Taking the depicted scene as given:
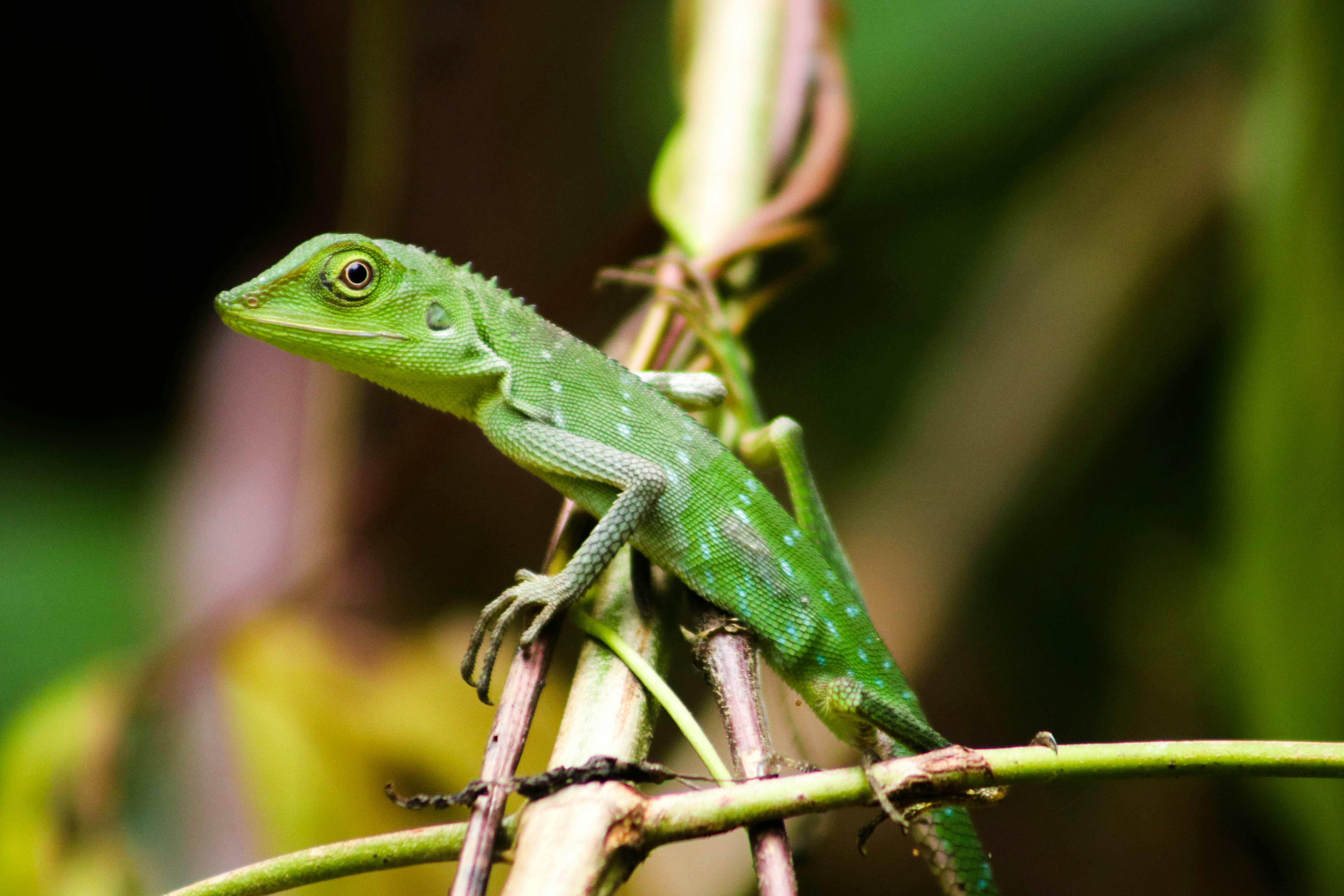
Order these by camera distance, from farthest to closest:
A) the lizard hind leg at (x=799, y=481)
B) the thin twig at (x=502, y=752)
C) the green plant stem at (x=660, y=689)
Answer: the lizard hind leg at (x=799, y=481), the green plant stem at (x=660, y=689), the thin twig at (x=502, y=752)

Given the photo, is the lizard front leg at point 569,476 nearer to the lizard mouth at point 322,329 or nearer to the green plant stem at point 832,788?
the lizard mouth at point 322,329

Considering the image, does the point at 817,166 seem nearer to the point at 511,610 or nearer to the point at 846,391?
the point at 511,610

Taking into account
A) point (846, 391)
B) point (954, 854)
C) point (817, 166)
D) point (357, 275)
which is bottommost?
point (954, 854)

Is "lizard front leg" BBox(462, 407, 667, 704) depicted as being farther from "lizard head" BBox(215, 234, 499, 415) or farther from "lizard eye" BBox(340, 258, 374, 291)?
"lizard eye" BBox(340, 258, 374, 291)

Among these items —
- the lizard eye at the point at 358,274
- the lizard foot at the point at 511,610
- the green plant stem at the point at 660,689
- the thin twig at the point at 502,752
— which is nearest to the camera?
the thin twig at the point at 502,752


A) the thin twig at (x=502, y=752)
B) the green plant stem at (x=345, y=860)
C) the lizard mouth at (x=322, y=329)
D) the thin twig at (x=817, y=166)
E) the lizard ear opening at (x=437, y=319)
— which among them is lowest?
the green plant stem at (x=345, y=860)

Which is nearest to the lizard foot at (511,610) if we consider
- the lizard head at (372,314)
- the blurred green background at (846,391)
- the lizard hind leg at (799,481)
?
the lizard head at (372,314)

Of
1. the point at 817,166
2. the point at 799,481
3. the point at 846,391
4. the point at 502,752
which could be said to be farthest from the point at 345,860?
the point at 846,391
